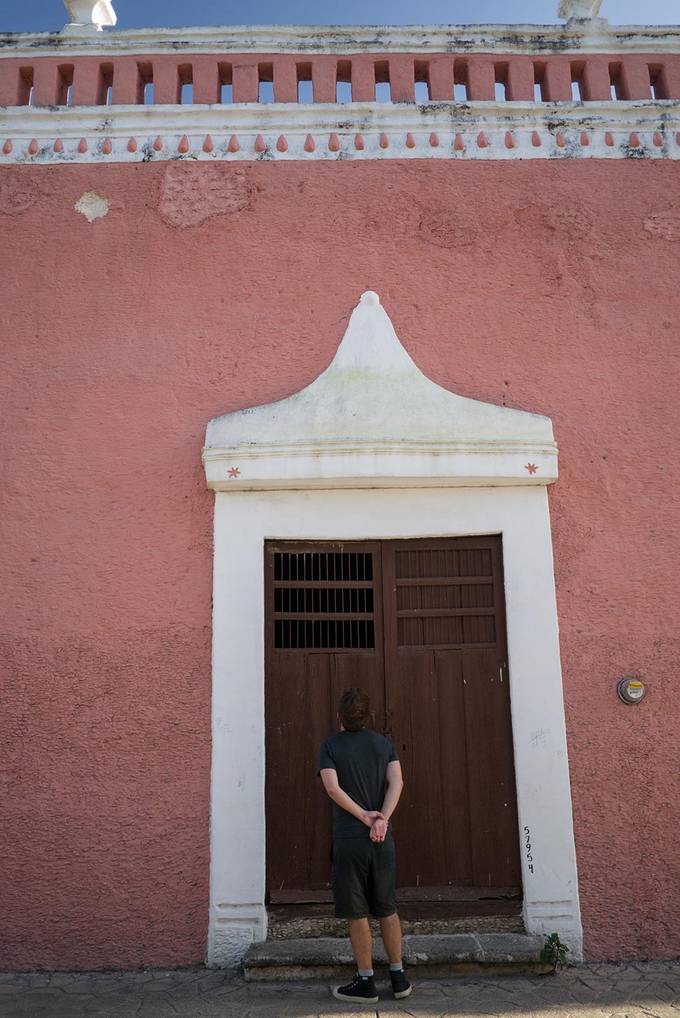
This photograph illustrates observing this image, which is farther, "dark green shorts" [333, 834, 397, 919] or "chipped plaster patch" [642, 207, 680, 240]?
"chipped plaster patch" [642, 207, 680, 240]

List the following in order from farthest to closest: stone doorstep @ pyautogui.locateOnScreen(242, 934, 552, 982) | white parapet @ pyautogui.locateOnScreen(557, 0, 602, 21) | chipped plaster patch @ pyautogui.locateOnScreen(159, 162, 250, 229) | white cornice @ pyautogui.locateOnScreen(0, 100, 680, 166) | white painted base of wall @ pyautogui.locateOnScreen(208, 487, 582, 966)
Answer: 1. white parapet @ pyautogui.locateOnScreen(557, 0, 602, 21)
2. white cornice @ pyautogui.locateOnScreen(0, 100, 680, 166)
3. chipped plaster patch @ pyautogui.locateOnScreen(159, 162, 250, 229)
4. white painted base of wall @ pyautogui.locateOnScreen(208, 487, 582, 966)
5. stone doorstep @ pyautogui.locateOnScreen(242, 934, 552, 982)

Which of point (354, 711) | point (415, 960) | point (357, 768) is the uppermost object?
point (354, 711)

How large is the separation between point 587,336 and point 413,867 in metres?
3.22

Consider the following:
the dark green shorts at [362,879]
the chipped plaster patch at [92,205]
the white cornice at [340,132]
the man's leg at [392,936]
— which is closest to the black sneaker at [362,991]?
the man's leg at [392,936]

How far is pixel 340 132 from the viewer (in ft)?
19.3

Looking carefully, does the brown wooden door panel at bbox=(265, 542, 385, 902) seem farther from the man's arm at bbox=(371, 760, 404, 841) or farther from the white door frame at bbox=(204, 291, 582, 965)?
the man's arm at bbox=(371, 760, 404, 841)

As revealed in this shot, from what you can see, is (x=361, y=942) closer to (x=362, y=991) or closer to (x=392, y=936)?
(x=392, y=936)

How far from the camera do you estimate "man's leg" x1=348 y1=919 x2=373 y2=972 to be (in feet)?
13.6

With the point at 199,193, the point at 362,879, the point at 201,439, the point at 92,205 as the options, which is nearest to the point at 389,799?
the point at 362,879

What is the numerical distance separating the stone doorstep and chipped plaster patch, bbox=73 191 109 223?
430cm

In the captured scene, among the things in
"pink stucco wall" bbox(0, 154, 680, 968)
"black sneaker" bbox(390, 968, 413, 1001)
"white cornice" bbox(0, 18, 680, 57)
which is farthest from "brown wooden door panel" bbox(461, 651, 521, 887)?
"white cornice" bbox(0, 18, 680, 57)

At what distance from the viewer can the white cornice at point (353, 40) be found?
5938 millimetres

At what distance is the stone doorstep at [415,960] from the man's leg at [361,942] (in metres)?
0.42

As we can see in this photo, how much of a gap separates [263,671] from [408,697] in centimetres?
82
